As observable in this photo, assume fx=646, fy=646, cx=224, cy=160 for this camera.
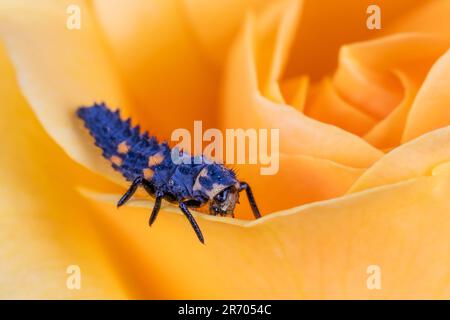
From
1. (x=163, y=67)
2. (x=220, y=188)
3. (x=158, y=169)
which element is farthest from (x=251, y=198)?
(x=163, y=67)

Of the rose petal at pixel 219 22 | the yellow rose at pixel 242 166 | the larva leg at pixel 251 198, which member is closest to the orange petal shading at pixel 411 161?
the yellow rose at pixel 242 166

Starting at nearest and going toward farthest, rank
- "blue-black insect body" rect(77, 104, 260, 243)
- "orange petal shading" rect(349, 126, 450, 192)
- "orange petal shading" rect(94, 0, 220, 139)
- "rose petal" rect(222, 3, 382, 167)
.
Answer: "orange petal shading" rect(349, 126, 450, 192) → "rose petal" rect(222, 3, 382, 167) → "blue-black insect body" rect(77, 104, 260, 243) → "orange petal shading" rect(94, 0, 220, 139)

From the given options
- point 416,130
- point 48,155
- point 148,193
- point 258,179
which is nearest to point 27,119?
point 48,155

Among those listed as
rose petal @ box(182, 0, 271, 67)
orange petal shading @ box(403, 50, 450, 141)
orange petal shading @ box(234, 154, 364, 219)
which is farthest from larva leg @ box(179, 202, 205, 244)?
rose petal @ box(182, 0, 271, 67)

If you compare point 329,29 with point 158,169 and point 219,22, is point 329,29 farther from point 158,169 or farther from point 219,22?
point 158,169

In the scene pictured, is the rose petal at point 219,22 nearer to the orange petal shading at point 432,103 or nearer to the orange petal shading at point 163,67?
the orange petal shading at point 163,67

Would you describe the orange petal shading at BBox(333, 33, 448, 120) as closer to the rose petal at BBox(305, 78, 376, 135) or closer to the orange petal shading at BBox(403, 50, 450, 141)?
the rose petal at BBox(305, 78, 376, 135)
